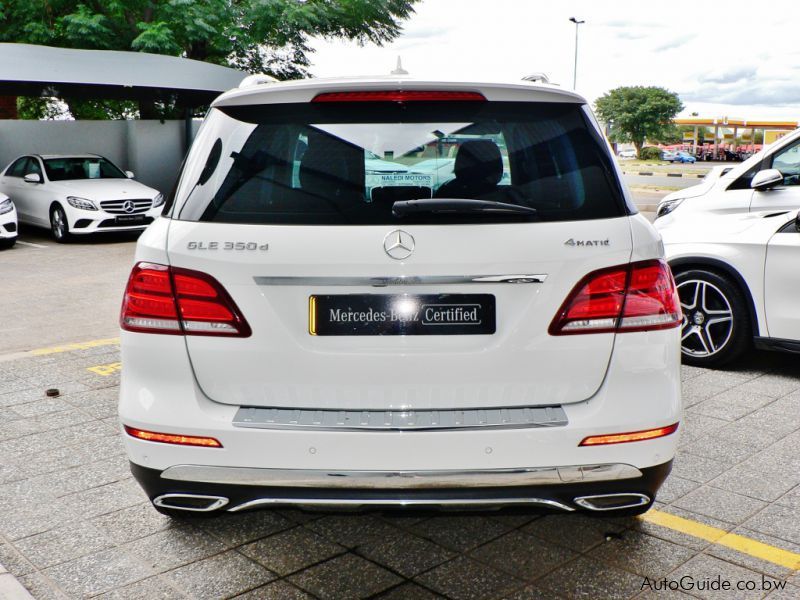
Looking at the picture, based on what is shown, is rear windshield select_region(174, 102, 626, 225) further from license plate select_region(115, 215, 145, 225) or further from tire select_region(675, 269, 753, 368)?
license plate select_region(115, 215, 145, 225)

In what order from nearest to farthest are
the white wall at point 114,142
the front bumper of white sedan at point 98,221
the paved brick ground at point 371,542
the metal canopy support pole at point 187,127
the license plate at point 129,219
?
the paved brick ground at point 371,542 < the front bumper of white sedan at point 98,221 < the license plate at point 129,219 < the white wall at point 114,142 < the metal canopy support pole at point 187,127

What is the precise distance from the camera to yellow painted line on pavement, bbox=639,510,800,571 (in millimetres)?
3305

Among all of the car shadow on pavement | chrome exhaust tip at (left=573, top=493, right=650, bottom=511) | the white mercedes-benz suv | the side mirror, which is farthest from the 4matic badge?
the side mirror

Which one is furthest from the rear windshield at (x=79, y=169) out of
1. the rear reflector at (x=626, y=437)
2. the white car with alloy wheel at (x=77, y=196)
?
the rear reflector at (x=626, y=437)

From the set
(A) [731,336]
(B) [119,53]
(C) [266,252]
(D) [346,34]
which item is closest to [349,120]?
(C) [266,252]

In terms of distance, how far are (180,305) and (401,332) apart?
702mm

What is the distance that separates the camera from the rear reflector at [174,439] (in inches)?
108

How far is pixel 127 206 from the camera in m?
15.6

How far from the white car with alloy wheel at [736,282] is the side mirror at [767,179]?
24 centimetres

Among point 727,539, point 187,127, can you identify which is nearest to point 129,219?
point 187,127

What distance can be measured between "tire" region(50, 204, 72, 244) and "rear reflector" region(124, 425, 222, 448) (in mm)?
→ 13442

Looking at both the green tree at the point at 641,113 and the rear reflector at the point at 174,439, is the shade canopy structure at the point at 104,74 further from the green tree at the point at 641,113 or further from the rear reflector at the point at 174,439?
the green tree at the point at 641,113

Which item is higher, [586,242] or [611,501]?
[586,242]

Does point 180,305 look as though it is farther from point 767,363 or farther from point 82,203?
point 82,203
